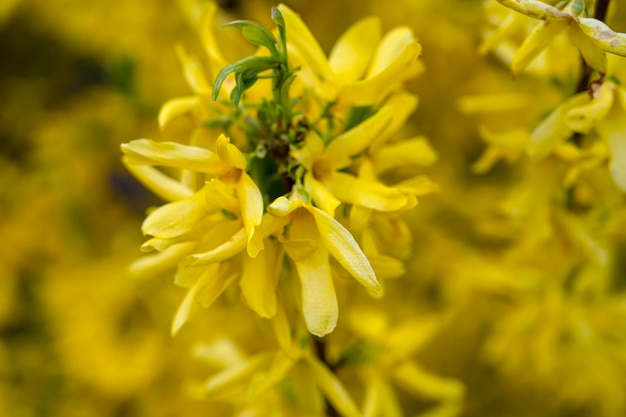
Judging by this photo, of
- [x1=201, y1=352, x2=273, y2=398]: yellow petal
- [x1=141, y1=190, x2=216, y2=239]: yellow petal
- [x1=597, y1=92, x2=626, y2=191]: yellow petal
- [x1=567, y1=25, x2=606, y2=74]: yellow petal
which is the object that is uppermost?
[x1=141, y1=190, x2=216, y2=239]: yellow petal

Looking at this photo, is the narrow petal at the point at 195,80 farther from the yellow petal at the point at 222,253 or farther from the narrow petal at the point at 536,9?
the narrow petal at the point at 536,9

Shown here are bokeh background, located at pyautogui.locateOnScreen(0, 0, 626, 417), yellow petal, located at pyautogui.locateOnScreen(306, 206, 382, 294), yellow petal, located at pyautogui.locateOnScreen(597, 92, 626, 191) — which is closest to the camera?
yellow petal, located at pyautogui.locateOnScreen(306, 206, 382, 294)

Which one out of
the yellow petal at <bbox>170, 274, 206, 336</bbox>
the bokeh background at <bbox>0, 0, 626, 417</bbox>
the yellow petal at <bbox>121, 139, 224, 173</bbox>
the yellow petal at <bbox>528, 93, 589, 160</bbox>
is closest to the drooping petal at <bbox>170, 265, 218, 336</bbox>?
the yellow petal at <bbox>170, 274, 206, 336</bbox>

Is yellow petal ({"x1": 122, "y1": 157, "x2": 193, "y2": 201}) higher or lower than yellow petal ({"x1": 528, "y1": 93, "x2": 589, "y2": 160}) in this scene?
higher

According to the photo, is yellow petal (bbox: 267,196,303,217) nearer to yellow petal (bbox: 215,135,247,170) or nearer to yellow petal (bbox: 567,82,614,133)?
yellow petal (bbox: 215,135,247,170)

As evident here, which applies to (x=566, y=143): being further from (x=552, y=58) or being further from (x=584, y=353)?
(x=584, y=353)

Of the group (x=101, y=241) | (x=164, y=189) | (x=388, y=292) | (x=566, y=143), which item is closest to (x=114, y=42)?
(x=101, y=241)

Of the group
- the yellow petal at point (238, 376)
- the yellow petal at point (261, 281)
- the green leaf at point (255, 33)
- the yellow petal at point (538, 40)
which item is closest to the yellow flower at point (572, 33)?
the yellow petal at point (538, 40)
